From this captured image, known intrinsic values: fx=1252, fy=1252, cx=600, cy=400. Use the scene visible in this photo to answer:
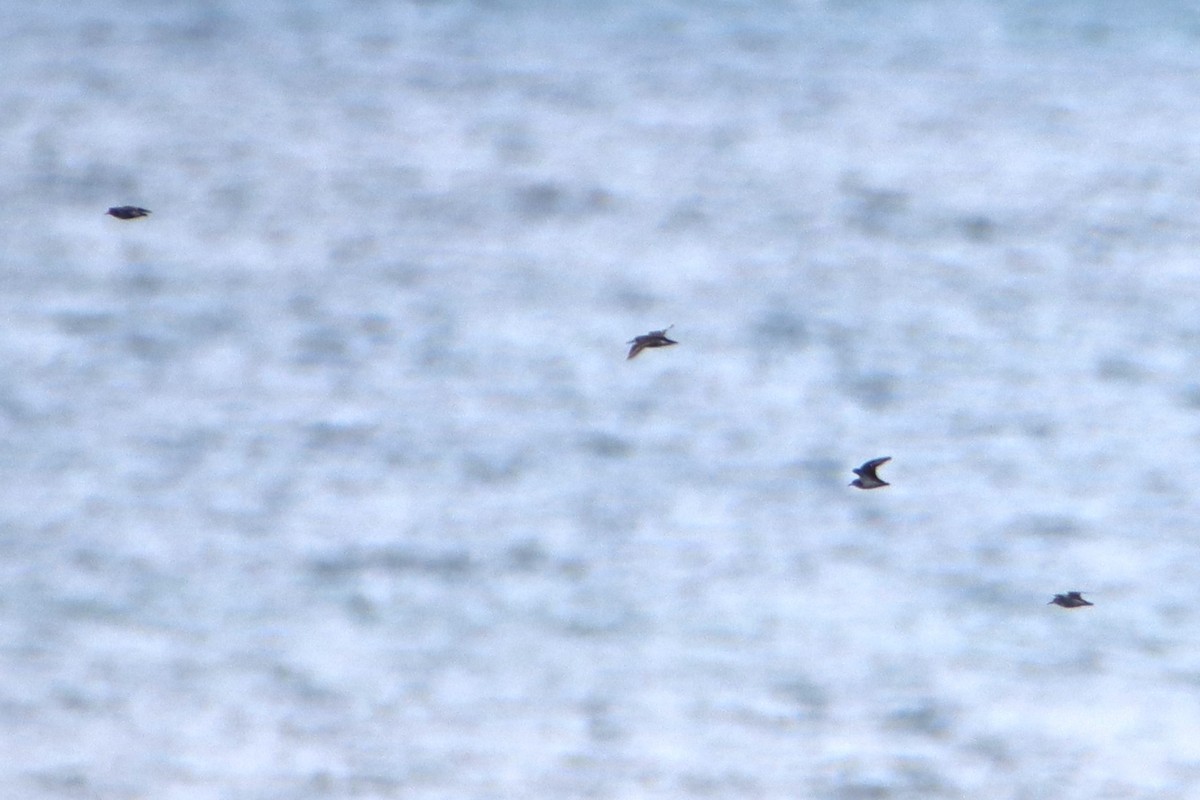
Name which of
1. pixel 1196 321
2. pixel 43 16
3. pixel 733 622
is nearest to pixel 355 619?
pixel 733 622

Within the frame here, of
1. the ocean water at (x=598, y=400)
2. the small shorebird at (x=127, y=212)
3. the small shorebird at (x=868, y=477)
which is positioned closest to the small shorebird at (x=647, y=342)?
the ocean water at (x=598, y=400)

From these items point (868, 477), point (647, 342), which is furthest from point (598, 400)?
point (868, 477)

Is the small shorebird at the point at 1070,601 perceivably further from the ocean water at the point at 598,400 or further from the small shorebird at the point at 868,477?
the small shorebird at the point at 868,477

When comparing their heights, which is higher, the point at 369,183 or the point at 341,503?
the point at 369,183

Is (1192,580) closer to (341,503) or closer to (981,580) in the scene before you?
(981,580)

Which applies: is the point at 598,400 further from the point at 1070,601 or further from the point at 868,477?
the point at 1070,601
